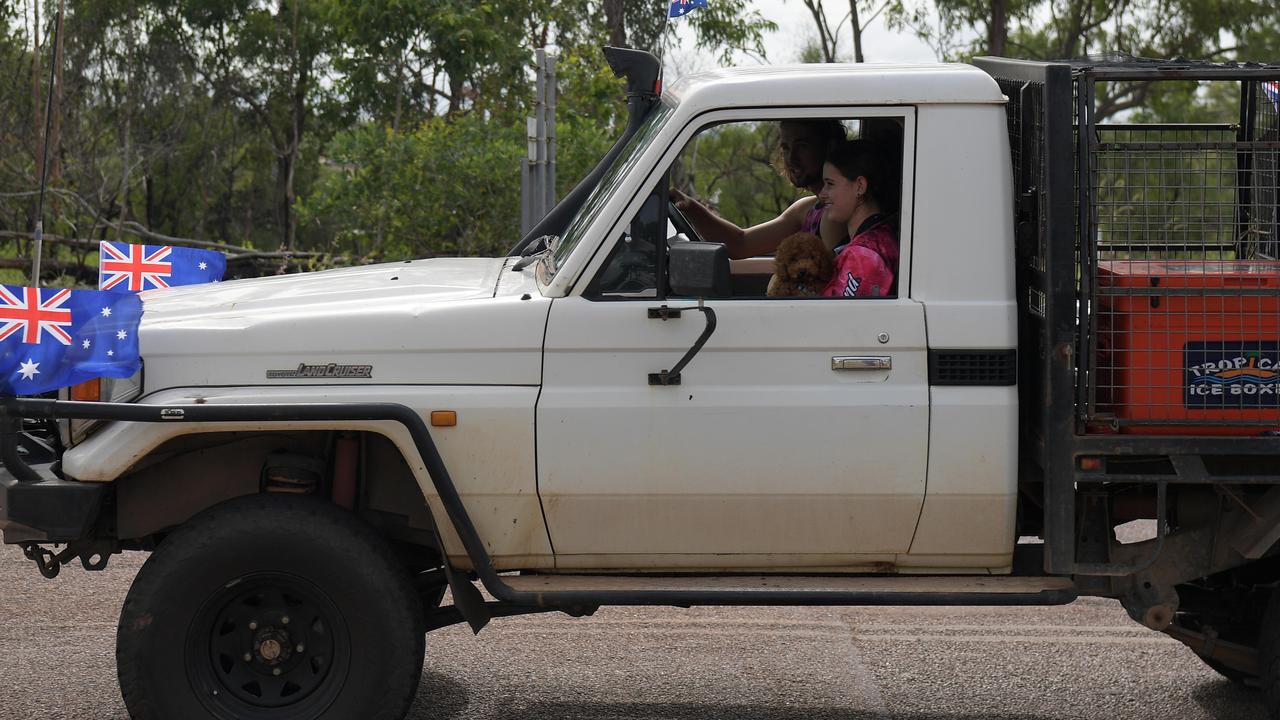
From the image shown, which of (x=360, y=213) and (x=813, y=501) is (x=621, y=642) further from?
(x=360, y=213)

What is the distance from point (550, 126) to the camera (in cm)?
948

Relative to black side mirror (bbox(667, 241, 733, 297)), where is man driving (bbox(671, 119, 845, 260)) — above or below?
above

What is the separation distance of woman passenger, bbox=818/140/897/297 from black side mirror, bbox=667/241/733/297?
17.1 inches

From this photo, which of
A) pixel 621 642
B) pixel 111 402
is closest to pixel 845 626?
pixel 621 642

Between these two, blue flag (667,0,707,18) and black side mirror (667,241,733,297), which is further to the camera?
blue flag (667,0,707,18)

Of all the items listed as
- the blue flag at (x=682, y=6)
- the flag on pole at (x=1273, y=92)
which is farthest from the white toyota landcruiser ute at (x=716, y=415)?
the blue flag at (x=682, y=6)

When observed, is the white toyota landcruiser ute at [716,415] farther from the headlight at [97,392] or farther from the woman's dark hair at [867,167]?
the woman's dark hair at [867,167]

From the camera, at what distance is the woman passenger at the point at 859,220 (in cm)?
407

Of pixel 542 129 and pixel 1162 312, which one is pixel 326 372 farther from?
pixel 542 129

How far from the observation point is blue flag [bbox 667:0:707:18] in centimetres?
727

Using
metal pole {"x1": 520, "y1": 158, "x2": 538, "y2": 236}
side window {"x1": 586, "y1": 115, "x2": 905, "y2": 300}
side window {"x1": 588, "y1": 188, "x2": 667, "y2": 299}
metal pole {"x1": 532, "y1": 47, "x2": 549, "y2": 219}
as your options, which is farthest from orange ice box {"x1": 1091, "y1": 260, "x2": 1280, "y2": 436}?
metal pole {"x1": 532, "y1": 47, "x2": 549, "y2": 219}

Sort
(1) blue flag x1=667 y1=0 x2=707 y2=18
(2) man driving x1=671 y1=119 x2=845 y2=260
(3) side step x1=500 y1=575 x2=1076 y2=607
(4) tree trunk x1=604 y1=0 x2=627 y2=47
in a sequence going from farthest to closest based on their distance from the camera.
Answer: (4) tree trunk x1=604 y1=0 x2=627 y2=47
(1) blue flag x1=667 y1=0 x2=707 y2=18
(2) man driving x1=671 y1=119 x2=845 y2=260
(3) side step x1=500 y1=575 x2=1076 y2=607

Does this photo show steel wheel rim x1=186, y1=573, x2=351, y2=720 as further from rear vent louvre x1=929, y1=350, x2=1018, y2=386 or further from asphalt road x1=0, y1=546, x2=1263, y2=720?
rear vent louvre x1=929, y1=350, x2=1018, y2=386

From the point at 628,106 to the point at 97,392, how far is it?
2177mm
